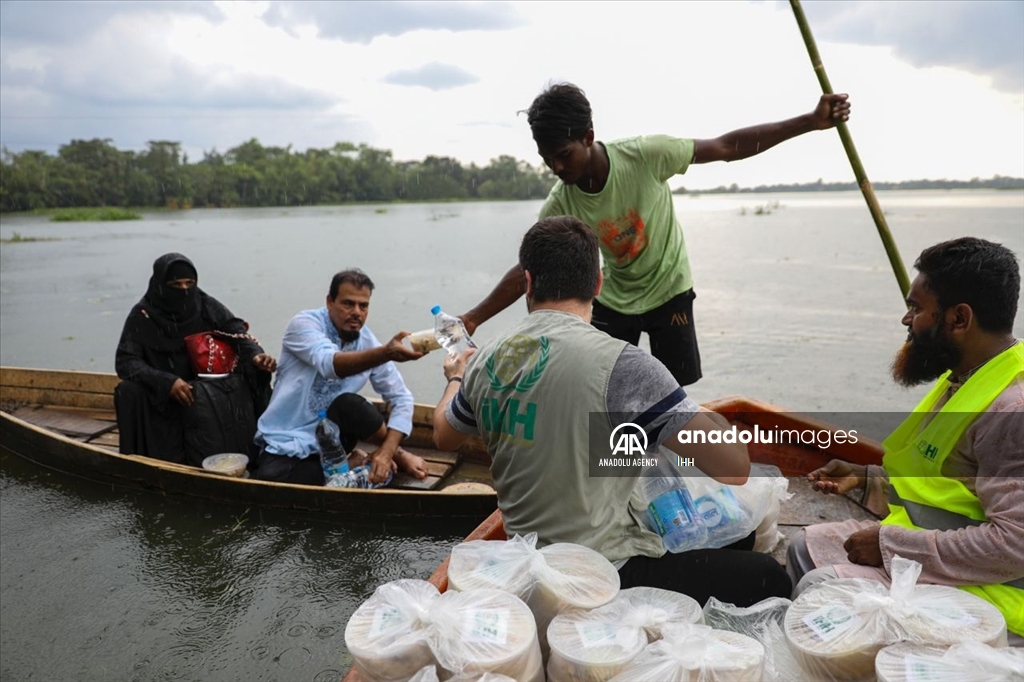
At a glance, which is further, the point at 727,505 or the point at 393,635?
the point at 727,505

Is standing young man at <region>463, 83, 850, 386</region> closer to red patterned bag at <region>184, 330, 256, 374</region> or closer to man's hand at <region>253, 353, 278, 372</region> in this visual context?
man's hand at <region>253, 353, 278, 372</region>

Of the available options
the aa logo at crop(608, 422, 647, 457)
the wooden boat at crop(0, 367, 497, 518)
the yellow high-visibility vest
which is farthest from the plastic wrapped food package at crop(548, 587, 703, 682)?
the wooden boat at crop(0, 367, 497, 518)

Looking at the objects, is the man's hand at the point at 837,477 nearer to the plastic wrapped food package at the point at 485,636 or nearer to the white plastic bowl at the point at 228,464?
the plastic wrapped food package at the point at 485,636

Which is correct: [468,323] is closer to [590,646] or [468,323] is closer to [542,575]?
[542,575]

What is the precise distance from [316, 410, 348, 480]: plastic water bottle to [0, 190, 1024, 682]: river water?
0.34 meters

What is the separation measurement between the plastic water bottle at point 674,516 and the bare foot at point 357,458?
2.75 meters

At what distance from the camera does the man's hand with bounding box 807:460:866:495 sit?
2.54 metres

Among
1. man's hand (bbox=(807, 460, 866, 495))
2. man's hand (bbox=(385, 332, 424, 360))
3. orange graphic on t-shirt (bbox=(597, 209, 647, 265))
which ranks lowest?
man's hand (bbox=(807, 460, 866, 495))

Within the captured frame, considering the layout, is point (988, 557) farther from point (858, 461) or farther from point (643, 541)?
point (858, 461)

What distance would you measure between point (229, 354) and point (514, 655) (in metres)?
3.85

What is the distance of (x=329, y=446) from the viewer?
4480 mm

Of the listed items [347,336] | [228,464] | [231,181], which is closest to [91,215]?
[231,181]

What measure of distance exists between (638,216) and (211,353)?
3.02m

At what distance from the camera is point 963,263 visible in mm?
1966
